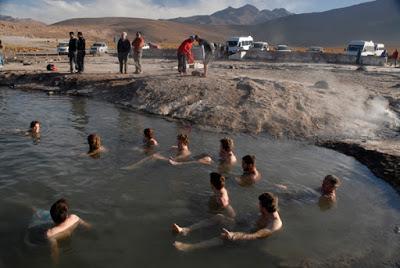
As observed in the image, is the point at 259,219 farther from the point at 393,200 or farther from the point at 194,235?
the point at 393,200

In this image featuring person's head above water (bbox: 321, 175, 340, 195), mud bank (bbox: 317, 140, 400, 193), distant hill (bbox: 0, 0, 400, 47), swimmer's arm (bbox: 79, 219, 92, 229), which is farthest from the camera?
distant hill (bbox: 0, 0, 400, 47)

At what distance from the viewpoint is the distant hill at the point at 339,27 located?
4911 inches

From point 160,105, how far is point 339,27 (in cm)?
14189

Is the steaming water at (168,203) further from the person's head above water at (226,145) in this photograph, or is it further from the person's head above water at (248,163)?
the person's head above water at (226,145)

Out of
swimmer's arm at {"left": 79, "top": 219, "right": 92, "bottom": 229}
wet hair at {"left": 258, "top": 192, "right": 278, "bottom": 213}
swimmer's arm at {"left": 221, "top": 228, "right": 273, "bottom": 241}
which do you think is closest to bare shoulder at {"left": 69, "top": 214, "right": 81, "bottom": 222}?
swimmer's arm at {"left": 79, "top": 219, "right": 92, "bottom": 229}

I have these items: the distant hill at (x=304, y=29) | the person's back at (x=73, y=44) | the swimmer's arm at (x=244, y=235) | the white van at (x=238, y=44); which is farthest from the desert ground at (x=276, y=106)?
the distant hill at (x=304, y=29)

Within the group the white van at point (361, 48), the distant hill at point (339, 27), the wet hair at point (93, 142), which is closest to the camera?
the wet hair at point (93, 142)

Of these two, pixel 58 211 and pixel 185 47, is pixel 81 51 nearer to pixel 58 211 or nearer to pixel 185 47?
pixel 185 47

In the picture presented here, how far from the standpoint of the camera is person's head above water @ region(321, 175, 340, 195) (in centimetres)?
793

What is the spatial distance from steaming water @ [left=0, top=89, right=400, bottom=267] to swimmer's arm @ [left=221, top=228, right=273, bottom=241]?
0.39 ft

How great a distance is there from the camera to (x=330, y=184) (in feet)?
26.1

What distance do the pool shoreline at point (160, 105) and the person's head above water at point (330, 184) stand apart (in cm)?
179

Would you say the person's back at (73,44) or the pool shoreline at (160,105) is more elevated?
the person's back at (73,44)

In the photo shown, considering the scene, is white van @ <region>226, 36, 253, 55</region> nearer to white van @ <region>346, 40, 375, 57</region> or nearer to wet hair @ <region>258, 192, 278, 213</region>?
white van @ <region>346, 40, 375, 57</region>
